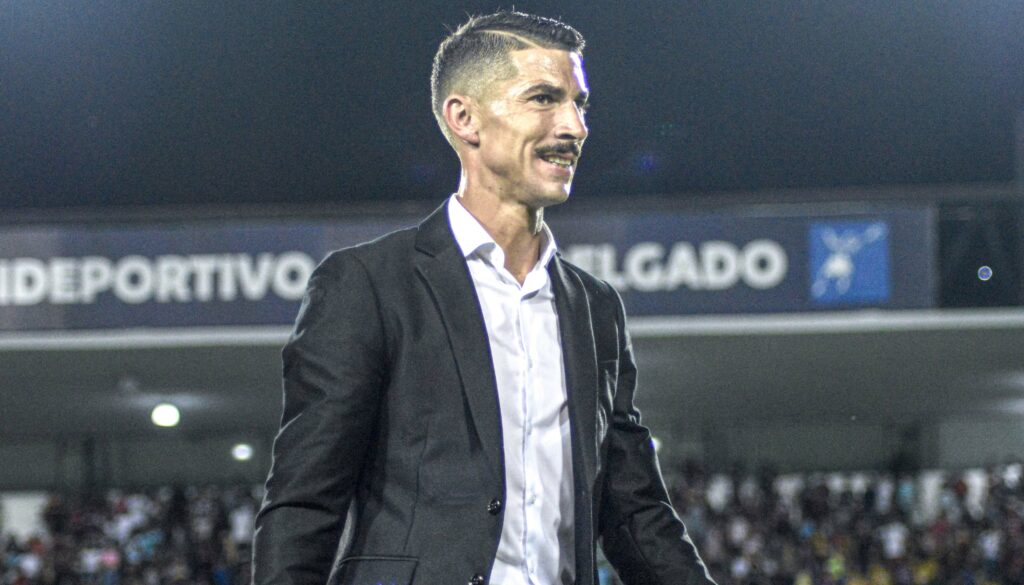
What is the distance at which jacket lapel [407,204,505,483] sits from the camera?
207cm

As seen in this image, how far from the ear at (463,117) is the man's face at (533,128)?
0.05 ft

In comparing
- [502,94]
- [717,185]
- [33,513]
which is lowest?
[33,513]

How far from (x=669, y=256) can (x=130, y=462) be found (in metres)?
11.0

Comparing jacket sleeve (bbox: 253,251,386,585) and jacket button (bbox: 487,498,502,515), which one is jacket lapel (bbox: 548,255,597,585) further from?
jacket sleeve (bbox: 253,251,386,585)

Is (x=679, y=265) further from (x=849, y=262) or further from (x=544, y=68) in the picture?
(x=544, y=68)

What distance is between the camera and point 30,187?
1892 cm

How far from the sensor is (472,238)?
2.24 m

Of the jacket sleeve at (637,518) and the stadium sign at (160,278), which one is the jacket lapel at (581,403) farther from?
the stadium sign at (160,278)

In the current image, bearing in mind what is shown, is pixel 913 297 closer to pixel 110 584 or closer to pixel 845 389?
pixel 845 389

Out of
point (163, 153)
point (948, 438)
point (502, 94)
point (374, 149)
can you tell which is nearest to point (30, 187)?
point (163, 153)

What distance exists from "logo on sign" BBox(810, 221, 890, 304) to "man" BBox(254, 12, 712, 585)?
11.0 m

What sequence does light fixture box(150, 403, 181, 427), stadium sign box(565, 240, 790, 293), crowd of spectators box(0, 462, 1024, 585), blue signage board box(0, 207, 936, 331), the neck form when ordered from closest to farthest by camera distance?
the neck, blue signage board box(0, 207, 936, 331), stadium sign box(565, 240, 790, 293), crowd of spectators box(0, 462, 1024, 585), light fixture box(150, 403, 181, 427)

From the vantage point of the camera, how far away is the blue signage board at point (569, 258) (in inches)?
519

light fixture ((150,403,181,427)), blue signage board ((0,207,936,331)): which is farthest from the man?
light fixture ((150,403,181,427))
